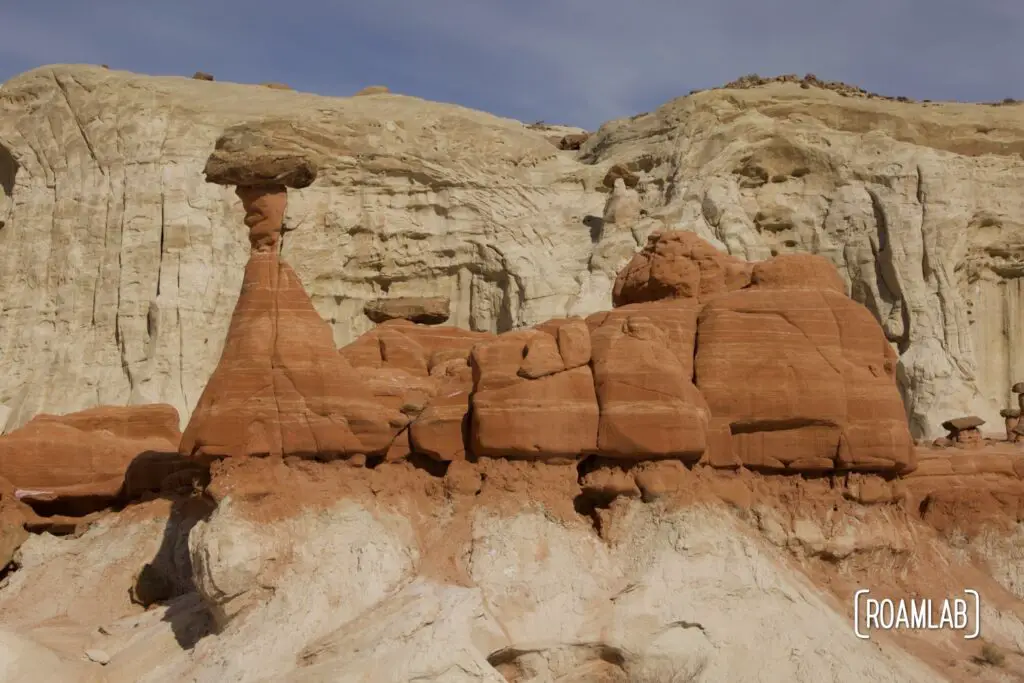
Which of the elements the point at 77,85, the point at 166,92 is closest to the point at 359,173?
the point at 166,92

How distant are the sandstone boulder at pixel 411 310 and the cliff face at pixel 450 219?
12.8 m

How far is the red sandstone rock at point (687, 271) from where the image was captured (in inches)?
682

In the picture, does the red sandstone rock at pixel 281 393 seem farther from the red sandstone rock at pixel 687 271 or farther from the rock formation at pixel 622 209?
the rock formation at pixel 622 209

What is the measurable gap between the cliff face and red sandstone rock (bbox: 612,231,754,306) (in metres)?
15.1

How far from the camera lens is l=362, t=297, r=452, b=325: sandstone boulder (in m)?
20.0

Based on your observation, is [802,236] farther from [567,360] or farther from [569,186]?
[567,360]

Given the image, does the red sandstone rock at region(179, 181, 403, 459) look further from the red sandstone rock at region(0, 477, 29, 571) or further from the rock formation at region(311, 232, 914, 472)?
the red sandstone rock at region(0, 477, 29, 571)

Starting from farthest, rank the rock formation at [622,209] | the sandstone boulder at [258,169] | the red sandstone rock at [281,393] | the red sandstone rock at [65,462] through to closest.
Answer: the rock formation at [622,209] → the red sandstone rock at [65,462] → the sandstone boulder at [258,169] → the red sandstone rock at [281,393]

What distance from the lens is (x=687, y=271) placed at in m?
17.3

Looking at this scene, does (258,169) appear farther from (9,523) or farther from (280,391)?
(9,523)

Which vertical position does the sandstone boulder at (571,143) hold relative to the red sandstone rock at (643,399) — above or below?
above

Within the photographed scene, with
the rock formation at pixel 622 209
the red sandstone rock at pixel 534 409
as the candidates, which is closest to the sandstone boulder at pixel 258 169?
the red sandstone rock at pixel 534 409

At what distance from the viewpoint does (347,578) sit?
1386 centimetres

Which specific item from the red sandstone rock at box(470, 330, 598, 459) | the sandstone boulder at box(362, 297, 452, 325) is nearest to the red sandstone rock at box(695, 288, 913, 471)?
→ the red sandstone rock at box(470, 330, 598, 459)
